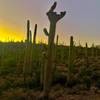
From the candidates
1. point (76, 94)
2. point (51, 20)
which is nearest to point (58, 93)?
point (76, 94)

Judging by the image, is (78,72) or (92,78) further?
(78,72)

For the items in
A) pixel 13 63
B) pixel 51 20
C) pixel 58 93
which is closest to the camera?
pixel 51 20

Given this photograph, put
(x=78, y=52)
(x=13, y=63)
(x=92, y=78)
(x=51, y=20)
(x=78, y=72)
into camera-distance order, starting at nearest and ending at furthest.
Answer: (x=51, y=20) < (x=92, y=78) < (x=78, y=72) < (x=13, y=63) < (x=78, y=52)

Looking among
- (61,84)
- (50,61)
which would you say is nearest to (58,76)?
(61,84)

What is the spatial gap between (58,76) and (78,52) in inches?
736

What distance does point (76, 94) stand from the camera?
739 inches

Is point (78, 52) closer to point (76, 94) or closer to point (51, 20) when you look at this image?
point (76, 94)

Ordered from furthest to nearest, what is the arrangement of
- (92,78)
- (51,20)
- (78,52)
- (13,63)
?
1. (78,52)
2. (13,63)
3. (92,78)
4. (51,20)

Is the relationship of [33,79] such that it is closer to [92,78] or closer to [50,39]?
[92,78]

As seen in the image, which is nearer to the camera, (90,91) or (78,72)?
(90,91)

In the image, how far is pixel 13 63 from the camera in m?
34.9

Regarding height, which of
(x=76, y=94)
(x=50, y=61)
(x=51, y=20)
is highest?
(x=51, y=20)

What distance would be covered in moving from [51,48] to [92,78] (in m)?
8.30

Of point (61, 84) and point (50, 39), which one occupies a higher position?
point (50, 39)
